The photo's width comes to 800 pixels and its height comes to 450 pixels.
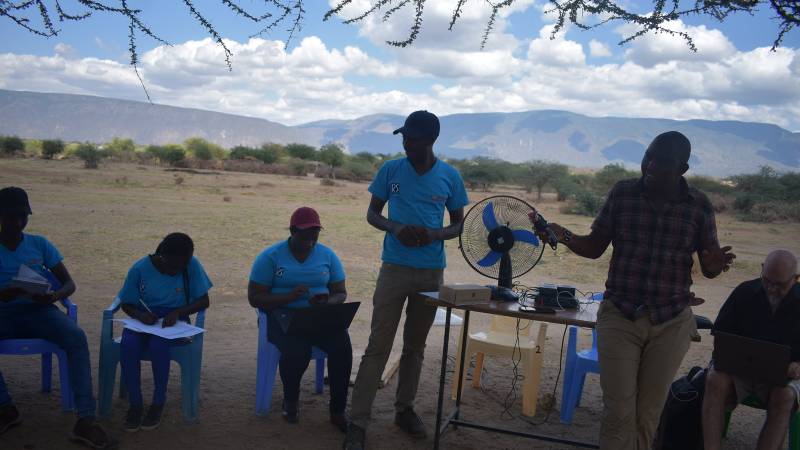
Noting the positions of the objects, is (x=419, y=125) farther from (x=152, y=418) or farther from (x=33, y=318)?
(x=33, y=318)

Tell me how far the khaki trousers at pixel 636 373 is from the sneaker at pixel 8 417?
3.44m

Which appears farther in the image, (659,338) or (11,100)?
(11,100)

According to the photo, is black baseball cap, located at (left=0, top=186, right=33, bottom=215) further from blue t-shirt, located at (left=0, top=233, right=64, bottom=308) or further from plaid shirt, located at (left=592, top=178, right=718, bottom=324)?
plaid shirt, located at (left=592, top=178, right=718, bottom=324)

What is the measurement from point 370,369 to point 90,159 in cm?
3458

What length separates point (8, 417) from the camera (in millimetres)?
4105

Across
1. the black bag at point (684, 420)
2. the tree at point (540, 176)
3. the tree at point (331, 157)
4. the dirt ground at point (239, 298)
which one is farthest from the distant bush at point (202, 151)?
the black bag at point (684, 420)

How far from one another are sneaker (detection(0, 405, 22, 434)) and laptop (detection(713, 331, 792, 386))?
428 centimetres

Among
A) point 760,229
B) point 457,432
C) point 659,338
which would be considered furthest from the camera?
point 760,229

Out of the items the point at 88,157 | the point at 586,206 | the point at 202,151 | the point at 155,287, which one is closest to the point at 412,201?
the point at 155,287

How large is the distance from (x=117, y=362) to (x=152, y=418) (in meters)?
0.44

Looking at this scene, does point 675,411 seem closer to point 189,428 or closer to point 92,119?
point 189,428

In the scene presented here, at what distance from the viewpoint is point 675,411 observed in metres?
4.29

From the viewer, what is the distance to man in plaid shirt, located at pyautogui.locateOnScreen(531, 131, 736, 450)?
10.9ft

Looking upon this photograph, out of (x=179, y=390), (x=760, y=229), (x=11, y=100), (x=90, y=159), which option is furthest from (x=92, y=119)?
(x=179, y=390)
